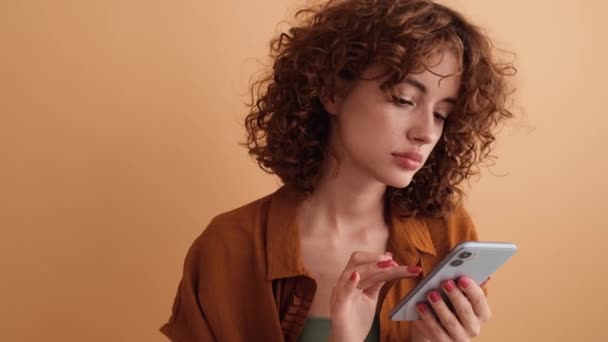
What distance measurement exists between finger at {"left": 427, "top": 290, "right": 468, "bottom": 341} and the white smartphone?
0.04 feet

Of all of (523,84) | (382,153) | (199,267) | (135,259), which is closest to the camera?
(382,153)

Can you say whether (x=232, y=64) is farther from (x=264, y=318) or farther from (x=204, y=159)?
(x=264, y=318)

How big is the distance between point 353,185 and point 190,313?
0.34m

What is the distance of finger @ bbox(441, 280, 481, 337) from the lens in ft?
2.84

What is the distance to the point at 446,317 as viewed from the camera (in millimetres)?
892

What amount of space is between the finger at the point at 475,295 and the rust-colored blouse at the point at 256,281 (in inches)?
6.9

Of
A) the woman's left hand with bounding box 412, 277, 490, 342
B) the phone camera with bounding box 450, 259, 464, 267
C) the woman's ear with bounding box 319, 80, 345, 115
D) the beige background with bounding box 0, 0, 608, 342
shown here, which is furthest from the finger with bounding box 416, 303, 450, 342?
the beige background with bounding box 0, 0, 608, 342

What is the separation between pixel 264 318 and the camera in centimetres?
105

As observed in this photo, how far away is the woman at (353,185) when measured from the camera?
3.16 ft

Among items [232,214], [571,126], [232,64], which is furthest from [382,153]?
[571,126]

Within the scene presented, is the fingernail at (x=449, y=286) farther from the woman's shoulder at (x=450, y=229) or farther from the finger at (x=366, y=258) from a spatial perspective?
the woman's shoulder at (x=450, y=229)

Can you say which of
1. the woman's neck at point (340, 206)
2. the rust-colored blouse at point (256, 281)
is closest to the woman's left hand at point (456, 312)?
the rust-colored blouse at point (256, 281)

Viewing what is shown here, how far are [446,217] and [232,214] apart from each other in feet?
1.25

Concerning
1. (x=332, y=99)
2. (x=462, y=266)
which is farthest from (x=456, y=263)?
(x=332, y=99)
